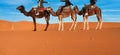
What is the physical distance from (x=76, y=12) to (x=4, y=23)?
92.2 feet

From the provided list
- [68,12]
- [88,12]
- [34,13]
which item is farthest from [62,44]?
[34,13]

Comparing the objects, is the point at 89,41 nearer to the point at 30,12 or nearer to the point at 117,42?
the point at 117,42

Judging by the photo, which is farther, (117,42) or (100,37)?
(100,37)

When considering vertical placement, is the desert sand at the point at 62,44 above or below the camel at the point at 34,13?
below

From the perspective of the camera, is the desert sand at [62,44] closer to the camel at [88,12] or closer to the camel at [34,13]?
the camel at [88,12]

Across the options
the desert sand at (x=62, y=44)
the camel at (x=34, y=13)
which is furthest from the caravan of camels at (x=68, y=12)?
the desert sand at (x=62, y=44)

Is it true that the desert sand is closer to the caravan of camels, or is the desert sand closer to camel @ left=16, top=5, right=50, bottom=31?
the caravan of camels

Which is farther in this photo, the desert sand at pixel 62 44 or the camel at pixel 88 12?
the camel at pixel 88 12

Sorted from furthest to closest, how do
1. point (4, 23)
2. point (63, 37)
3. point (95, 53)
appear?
point (4, 23), point (63, 37), point (95, 53)

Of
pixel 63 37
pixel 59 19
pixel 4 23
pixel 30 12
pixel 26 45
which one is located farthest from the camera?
pixel 4 23

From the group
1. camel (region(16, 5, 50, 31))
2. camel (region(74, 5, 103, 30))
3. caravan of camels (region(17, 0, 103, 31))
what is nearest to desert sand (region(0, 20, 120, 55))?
caravan of camels (region(17, 0, 103, 31))

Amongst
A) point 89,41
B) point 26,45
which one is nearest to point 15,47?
point 26,45

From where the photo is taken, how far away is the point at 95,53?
506 inches

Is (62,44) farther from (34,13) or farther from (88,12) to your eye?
(34,13)
